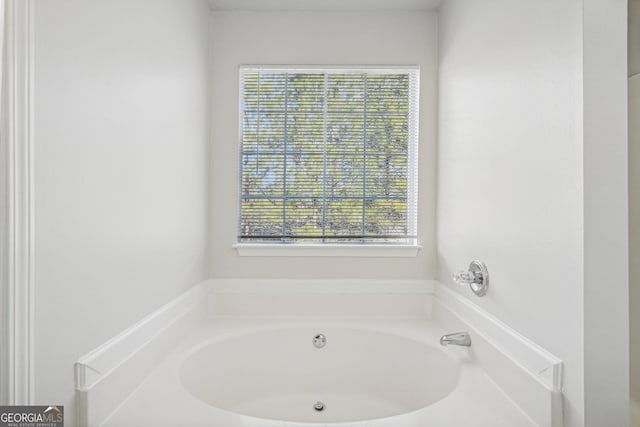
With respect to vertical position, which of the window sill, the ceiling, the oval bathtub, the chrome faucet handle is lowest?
the oval bathtub

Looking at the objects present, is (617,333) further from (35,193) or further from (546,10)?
(35,193)

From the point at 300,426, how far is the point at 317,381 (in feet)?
2.94

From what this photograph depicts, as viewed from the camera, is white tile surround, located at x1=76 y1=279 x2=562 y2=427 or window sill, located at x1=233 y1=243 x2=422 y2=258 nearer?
white tile surround, located at x1=76 y1=279 x2=562 y2=427

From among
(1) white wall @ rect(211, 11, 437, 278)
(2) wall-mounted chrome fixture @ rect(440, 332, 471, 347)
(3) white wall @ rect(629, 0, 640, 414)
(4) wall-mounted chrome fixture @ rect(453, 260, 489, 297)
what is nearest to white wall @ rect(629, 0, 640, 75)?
(3) white wall @ rect(629, 0, 640, 414)

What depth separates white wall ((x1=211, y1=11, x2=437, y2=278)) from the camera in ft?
7.45

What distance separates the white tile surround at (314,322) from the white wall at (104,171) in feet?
0.31

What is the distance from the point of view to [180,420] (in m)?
1.20

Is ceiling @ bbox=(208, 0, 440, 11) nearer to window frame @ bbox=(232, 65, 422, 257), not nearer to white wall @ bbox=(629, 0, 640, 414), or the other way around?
window frame @ bbox=(232, 65, 422, 257)

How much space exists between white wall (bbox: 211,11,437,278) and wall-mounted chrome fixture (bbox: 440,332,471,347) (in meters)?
0.60

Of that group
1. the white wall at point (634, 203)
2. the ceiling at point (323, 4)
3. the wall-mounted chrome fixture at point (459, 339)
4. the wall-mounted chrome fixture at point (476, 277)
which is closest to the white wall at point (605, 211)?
the wall-mounted chrome fixture at point (476, 277)

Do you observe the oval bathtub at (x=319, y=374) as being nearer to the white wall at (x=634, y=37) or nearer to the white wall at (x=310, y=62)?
the white wall at (x=310, y=62)

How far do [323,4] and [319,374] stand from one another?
203 cm

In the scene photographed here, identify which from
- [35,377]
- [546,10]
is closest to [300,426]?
[35,377]

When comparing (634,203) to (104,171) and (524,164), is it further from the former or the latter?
(104,171)
